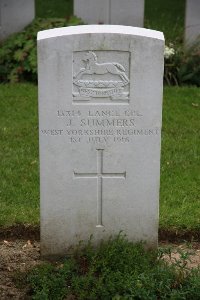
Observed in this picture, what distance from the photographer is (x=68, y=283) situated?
478 cm

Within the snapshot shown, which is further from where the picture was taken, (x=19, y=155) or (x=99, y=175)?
(x=19, y=155)

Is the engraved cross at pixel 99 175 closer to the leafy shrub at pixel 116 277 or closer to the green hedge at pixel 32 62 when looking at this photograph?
the leafy shrub at pixel 116 277

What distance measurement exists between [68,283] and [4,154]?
2761 millimetres

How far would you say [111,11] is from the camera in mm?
10680

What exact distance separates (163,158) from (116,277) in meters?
2.75

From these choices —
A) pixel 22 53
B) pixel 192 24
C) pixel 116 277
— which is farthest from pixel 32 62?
pixel 116 277

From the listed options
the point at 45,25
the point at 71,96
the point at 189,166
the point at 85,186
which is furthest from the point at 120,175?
the point at 45,25

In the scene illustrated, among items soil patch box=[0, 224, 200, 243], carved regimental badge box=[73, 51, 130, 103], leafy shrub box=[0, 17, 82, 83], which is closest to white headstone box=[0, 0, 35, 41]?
leafy shrub box=[0, 17, 82, 83]

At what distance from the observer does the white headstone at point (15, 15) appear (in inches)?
409

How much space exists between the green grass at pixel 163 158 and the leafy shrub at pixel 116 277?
89 centimetres

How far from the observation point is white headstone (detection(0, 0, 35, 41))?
34.1ft

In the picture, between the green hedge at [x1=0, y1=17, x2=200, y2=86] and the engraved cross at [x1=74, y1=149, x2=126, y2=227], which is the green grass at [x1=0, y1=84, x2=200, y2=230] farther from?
the engraved cross at [x1=74, y1=149, x2=126, y2=227]

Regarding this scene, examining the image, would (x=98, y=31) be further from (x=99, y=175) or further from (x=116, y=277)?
(x=116, y=277)

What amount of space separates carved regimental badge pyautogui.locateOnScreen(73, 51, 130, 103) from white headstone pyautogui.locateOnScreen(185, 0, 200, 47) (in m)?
5.86
